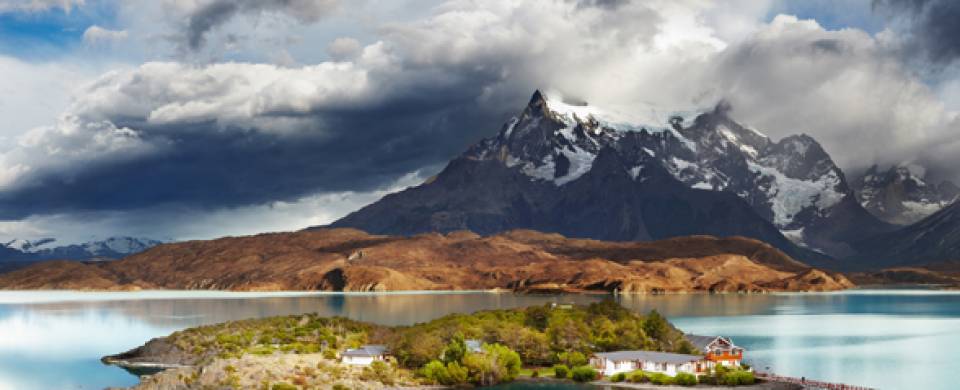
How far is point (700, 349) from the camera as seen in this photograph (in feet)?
453

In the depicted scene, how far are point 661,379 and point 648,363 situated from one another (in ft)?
19.6

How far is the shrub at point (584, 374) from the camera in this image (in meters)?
124

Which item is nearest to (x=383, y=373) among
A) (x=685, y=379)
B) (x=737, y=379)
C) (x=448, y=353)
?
(x=448, y=353)

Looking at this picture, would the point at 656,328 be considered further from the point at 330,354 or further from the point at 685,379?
the point at 330,354

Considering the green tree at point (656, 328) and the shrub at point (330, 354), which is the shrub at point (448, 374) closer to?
the shrub at point (330, 354)

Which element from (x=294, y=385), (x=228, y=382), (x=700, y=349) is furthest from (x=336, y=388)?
(x=700, y=349)

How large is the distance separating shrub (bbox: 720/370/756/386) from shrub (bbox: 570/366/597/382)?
15812 millimetres

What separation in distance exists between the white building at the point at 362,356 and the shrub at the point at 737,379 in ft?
144

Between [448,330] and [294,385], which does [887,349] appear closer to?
[448,330]

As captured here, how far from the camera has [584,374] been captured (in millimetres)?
124438

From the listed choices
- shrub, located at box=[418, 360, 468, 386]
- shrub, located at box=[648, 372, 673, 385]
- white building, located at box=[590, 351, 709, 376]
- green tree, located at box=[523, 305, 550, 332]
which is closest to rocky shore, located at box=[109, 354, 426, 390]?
shrub, located at box=[418, 360, 468, 386]

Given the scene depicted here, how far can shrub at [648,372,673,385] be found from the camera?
392 ft

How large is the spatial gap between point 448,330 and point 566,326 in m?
17.3

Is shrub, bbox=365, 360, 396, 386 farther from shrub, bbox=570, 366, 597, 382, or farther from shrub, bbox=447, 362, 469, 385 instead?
shrub, bbox=570, 366, 597, 382
